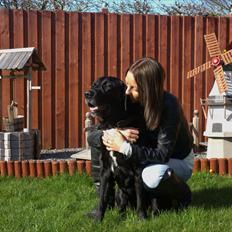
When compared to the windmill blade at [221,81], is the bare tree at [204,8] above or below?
above

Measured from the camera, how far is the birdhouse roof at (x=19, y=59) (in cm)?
660

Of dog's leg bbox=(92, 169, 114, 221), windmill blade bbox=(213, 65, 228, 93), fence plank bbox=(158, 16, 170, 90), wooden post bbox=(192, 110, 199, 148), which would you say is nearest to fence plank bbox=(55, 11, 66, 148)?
fence plank bbox=(158, 16, 170, 90)

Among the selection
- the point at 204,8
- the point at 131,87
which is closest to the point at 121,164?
the point at 131,87

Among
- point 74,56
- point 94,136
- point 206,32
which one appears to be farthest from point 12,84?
point 94,136

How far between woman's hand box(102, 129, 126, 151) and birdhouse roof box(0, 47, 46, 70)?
307cm

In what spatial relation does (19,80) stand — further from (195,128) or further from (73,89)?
(195,128)

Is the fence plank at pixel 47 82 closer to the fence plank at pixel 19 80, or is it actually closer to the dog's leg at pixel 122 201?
the fence plank at pixel 19 80

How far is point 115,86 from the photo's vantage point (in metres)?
3.64

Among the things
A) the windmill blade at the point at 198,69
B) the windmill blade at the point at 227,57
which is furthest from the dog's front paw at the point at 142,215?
the windmill blade at the point at 198,69

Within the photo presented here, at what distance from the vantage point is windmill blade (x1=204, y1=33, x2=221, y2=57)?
7.60m

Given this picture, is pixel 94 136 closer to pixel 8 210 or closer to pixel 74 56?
pixel 8 210

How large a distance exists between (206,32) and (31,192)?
4.55 metres

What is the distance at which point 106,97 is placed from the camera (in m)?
3.57

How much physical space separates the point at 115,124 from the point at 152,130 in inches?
11.4
